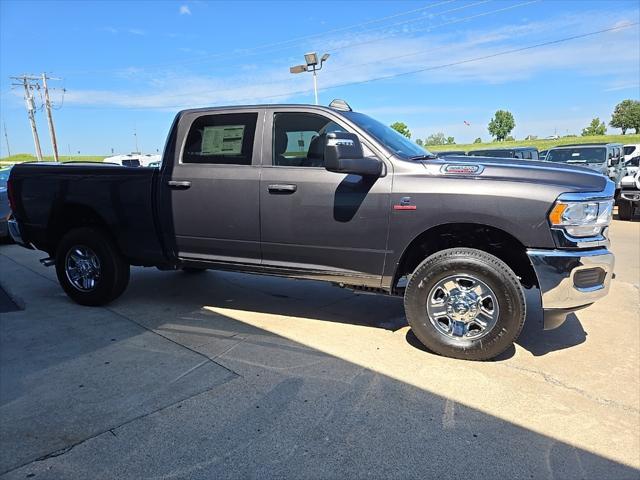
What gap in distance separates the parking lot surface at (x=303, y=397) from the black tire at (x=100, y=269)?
196 mm

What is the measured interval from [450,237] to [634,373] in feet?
5.45

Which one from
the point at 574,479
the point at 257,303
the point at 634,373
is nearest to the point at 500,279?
the point at 634,373

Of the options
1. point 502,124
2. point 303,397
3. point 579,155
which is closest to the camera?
point 303,397

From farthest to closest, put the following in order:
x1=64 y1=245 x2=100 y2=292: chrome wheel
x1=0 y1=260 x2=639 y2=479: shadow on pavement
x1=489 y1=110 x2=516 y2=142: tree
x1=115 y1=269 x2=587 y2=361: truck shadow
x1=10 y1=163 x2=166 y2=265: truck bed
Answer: x1=489 y1=110 x2=516 y2=142: tree → x1=64 y1=245 x2=100 y2=292: chrome wheel → x1=10 y1=163 x2=166 y2=265: truck bed → x1=115 y1=269 x2=587 y2=361: truck shadow → x1=0 y1=260 x2=639 y2=479: shadow on pavement

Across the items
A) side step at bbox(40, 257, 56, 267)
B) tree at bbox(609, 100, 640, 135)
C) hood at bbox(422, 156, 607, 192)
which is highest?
tree at bbox(609, 100, 640, 135)

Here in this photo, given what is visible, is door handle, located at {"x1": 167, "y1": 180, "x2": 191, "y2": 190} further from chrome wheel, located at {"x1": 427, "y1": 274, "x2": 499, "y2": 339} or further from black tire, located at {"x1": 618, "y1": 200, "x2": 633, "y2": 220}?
black tire, located at {"x1": 618, "y1": 200, "x2": 633, "y2": 220}

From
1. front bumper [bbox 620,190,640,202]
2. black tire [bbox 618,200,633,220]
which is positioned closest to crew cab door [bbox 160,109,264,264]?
front bumper [bbox 620,190,640,202]

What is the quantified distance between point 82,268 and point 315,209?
115 inches

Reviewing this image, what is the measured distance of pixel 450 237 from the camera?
3.90 metres

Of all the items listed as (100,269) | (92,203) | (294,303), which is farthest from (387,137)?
(100,269)

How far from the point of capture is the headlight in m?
3.25

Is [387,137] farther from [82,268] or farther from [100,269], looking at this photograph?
[82,268]

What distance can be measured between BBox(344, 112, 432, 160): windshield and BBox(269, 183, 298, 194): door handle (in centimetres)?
78

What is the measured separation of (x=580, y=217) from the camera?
10.8 ft
